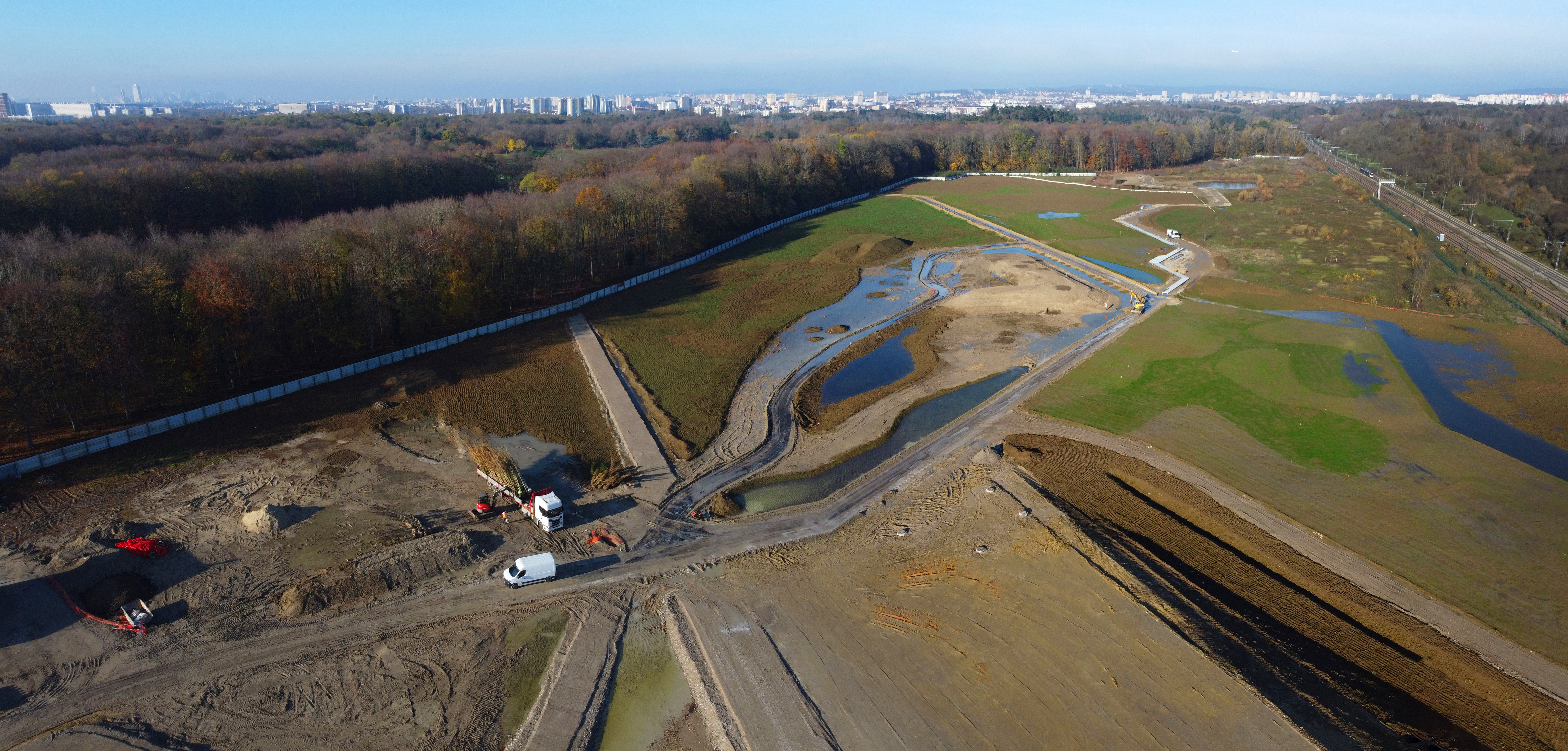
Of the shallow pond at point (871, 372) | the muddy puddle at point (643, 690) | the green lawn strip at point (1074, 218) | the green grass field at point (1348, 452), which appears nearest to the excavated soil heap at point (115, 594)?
the muddy puddle at point (643, 690)

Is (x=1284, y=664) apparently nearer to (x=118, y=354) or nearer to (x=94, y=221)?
(x=118, y=354)

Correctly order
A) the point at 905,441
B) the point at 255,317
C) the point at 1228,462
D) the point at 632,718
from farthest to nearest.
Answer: the point at 255,317, the point at 905,441, the point at 1228,462, the point at 632,718

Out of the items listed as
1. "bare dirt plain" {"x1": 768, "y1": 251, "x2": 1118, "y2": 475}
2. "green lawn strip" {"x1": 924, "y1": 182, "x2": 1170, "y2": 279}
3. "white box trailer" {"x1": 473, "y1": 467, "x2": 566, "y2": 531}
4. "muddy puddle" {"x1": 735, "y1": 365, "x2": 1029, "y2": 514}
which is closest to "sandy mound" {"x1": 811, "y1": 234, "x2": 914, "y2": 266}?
"bare dirt plain" {"x1": 768, "y1": 251, "x2": 1118, "y2": 475}

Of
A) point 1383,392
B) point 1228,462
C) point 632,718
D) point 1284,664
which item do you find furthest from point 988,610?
point 1383,392

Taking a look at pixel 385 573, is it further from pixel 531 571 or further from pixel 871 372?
pixel 871 372

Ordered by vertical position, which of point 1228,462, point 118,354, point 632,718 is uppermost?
point 118,354

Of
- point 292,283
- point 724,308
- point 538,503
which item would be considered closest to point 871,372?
point 724,308

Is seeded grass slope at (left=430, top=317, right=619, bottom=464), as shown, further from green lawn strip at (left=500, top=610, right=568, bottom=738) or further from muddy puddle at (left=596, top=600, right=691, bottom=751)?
muddy puddle at (left=596, top=600, right=691, bottom=751)
